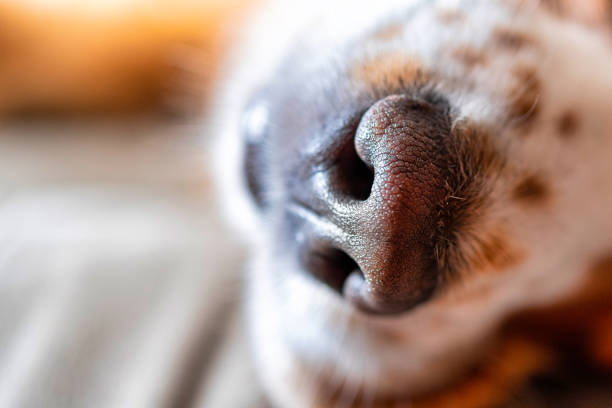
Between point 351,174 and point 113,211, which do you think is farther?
point 113,211

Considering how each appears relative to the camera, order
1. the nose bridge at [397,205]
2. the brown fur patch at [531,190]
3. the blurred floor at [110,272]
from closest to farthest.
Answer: the nose bridge at [397,205], the brown fur patch at [531,190], the blurred floor at [110,272]

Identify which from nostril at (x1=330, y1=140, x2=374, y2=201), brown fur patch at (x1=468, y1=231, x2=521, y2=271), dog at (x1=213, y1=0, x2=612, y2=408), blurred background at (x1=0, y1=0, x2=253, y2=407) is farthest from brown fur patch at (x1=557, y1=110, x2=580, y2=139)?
blurred background at (x1=0, y1=0, x2=253, y2=407)

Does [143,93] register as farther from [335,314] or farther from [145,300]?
[335,314]

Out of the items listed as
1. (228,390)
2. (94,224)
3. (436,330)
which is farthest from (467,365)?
(94,224)

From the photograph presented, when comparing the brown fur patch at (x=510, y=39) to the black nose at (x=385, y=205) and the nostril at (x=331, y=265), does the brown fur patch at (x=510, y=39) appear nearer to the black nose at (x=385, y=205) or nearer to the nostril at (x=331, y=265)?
the black nose at (x=385, y=205)

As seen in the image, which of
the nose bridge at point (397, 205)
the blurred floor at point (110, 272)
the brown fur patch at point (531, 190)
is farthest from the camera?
the blurred floor at point (110, 272)

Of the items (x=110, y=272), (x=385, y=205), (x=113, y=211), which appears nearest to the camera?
(x=385, y=205)

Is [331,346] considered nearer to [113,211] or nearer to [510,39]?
[510,39]

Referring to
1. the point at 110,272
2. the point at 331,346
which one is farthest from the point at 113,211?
the point at 331,346

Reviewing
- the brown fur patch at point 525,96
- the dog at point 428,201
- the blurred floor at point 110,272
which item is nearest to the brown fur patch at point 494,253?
the dog at point 428,201
